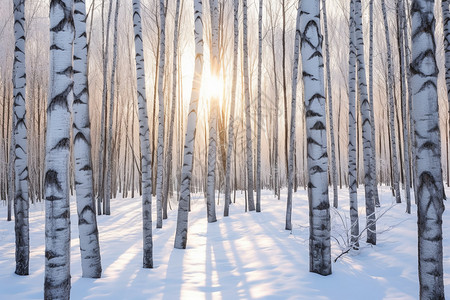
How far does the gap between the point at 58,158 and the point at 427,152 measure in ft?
7.81

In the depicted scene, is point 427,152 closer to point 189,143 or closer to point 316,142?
point 316,142

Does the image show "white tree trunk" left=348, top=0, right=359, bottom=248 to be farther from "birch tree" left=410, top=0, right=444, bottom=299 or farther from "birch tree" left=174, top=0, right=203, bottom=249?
"birch tree" left=174, top=0, right=203, bottom=249

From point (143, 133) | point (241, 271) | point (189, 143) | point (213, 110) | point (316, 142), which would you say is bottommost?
point (241, 271)

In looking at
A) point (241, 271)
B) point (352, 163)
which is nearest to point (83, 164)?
point (241, 271)

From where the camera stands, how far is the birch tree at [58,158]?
1.88m

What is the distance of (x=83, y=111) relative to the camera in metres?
3.49

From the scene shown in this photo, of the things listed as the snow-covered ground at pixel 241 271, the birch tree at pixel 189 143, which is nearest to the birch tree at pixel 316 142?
the snow-covered ground at pixel 241 271

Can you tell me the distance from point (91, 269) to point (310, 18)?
3653 mm

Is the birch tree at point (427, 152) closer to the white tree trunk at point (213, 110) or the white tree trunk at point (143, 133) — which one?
the white tree trunk at point (143, 133)

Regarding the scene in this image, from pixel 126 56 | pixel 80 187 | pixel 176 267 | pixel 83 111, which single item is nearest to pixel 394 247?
pixel 176 267

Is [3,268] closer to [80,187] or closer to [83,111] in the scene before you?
[80,187]

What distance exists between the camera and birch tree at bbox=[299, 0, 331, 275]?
2.99 meters

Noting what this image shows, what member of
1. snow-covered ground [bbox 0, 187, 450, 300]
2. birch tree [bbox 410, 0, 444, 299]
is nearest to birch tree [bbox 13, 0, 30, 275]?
snow-covered ground [bbox 0, 187, 450, 300]

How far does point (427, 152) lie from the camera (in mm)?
1877
